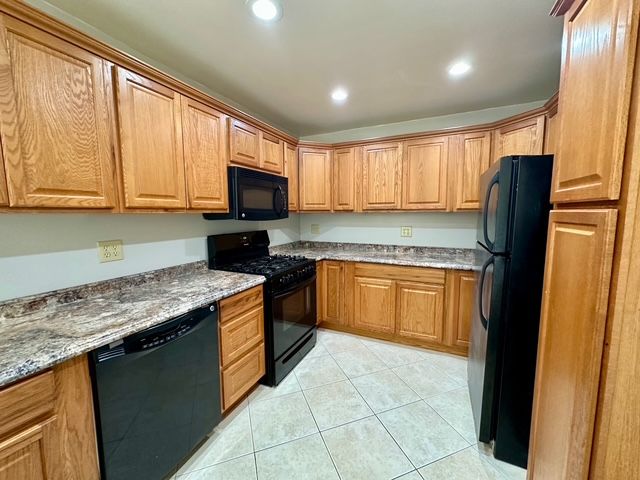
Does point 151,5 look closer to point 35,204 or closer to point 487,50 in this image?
point 35,204

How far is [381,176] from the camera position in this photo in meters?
2.90

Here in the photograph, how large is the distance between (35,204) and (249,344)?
4.58 feet

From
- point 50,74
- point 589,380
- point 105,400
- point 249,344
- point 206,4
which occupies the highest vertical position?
point 206,4

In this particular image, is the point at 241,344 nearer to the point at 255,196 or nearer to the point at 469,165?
the point at 255,196

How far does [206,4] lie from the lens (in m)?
1.33

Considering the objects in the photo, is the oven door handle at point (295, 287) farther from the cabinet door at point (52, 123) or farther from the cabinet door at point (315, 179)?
the cabinet door at point (52, 123)

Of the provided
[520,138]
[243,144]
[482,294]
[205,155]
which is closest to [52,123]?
[205,155]

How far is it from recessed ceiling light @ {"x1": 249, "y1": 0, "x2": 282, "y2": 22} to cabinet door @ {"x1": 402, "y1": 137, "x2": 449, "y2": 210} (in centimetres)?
182

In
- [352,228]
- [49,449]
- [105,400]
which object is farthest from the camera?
[352,228]

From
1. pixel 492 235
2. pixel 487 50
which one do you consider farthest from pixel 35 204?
pixel 487 50

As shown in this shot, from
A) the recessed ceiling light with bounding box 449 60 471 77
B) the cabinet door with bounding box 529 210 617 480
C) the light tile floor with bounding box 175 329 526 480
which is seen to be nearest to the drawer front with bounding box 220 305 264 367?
the light tile floor with bounding box 175 329 526 480

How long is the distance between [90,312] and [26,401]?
0.50 m

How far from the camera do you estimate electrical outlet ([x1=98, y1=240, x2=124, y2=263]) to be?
1575 mm

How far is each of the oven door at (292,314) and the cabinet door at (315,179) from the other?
0.96 m
